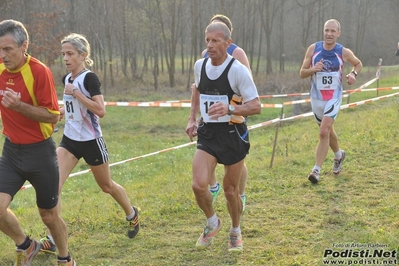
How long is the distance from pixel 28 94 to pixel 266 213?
332 cm

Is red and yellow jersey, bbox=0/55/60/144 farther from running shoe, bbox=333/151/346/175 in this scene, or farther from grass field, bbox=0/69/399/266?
running shoe, bbox=333/151/346/175

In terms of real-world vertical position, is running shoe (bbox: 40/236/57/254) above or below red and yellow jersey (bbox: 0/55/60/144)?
below

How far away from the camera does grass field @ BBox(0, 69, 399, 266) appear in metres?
4.86

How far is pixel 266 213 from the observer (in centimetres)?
600

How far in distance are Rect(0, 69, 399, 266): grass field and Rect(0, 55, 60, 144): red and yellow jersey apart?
1495mm

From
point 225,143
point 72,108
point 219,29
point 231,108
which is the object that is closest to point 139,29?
point 72,108

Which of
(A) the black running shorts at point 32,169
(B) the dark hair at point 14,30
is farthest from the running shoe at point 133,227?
(B) the dark hair at point 14,30

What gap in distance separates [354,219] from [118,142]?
1104cm

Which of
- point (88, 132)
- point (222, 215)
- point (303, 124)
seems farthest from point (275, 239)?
point (303, 124)

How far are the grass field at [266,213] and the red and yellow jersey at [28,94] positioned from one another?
1495 mm

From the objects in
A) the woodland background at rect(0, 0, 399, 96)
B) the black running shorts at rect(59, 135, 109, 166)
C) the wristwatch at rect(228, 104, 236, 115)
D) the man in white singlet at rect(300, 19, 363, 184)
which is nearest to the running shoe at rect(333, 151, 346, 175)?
the man in white singlet at rect(300, 19, 363, 184)

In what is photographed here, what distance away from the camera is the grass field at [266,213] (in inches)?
191

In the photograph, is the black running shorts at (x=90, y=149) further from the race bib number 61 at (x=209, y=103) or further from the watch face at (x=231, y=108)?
the watch face at (x=231, y=108)

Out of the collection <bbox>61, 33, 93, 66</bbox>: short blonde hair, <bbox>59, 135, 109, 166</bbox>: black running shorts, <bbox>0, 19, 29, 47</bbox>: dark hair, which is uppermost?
<bbox>0, 19, 29, 47</bbox>: dark hair
